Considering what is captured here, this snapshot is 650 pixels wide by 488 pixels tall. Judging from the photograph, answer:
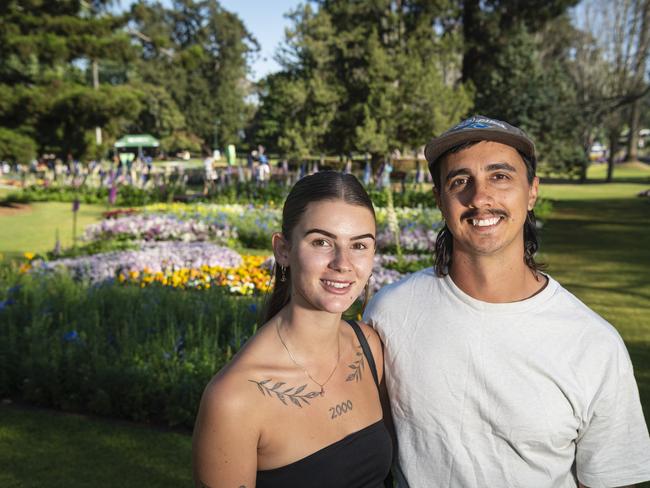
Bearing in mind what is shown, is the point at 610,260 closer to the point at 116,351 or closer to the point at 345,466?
the point at 116,351

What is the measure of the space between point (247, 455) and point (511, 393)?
82cm

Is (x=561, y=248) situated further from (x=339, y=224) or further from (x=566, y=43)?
(x=566, y=43)

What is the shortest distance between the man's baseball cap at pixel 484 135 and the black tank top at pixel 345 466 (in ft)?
3.21

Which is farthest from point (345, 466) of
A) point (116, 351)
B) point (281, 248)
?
point (116, 351)

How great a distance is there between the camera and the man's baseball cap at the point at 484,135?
2045 millimetres

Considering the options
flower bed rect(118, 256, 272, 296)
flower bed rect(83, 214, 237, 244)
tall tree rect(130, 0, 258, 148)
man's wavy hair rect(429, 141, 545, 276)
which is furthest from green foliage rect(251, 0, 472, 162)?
tall tree rect(130, 0, 258, 148)

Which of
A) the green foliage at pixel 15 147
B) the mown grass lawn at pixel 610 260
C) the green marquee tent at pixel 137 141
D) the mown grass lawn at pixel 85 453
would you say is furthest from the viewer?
the green marquee tent at pixel 137 141

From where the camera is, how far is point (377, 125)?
80.9 ft

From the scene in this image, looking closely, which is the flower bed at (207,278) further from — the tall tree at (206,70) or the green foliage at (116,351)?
the tall tree at (206,70)

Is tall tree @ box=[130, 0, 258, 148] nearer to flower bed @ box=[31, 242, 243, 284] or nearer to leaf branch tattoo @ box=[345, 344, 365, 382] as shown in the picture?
flower bed @ box=[31, 242, 243, 284]

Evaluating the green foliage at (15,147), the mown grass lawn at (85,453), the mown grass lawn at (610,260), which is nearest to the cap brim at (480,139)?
the mown grass lawn at (85,453)

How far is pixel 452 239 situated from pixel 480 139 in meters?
0.40

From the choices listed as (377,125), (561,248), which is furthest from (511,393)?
(377,125)

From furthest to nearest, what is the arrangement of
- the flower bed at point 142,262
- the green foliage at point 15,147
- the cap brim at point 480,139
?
1. the green foliage at point 15,147
2. the flower bed at point 142,262
3. the cap brim at point 480,139
